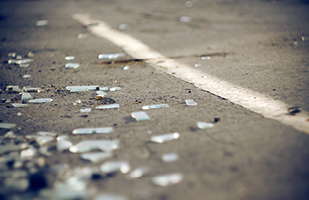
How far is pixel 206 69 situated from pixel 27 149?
8.03 ft

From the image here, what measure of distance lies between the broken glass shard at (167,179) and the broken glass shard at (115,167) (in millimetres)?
208

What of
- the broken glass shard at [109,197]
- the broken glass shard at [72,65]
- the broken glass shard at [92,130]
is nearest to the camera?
the broken glass shard at [109,197]

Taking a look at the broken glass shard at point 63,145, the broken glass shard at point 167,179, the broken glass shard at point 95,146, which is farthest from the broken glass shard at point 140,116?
the broken glass shard at point 167,179

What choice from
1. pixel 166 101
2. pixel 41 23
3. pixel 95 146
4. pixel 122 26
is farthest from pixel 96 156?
pixel 41 23

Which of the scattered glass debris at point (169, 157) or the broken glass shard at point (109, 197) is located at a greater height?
the scattered glass debris at point (169, 157)

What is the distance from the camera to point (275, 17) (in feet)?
17.7

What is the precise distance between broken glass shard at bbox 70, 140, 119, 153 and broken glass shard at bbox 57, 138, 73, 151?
0.13 feet

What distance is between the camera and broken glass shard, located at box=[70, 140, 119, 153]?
5.75 ft

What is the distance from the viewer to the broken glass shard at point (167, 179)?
142 cm

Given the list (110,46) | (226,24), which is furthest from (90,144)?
(226,24)

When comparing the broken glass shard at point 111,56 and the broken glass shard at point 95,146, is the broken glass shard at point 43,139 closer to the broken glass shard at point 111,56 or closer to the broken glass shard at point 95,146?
the broken glass shard at point 95,146

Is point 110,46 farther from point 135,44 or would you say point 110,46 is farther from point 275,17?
point 275,17

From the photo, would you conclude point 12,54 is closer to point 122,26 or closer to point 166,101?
point 122,26

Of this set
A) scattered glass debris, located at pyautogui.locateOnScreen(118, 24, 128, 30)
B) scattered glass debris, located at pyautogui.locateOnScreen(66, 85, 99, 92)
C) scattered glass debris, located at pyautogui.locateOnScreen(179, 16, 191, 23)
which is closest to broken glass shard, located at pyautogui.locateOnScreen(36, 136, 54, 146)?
scattered glass debris, located at pyautogui.locateOnScreen(66, 85, 99, 92)
